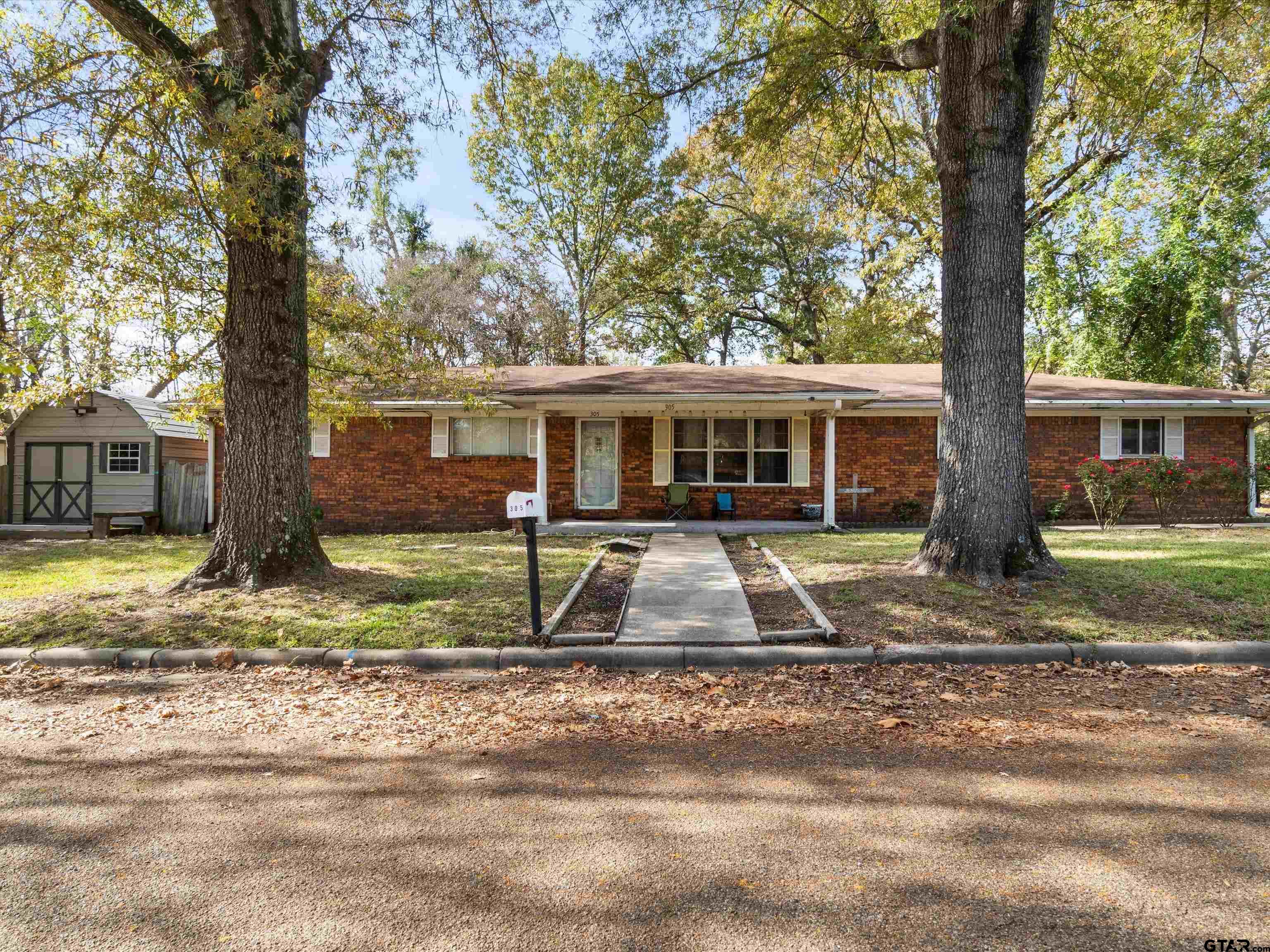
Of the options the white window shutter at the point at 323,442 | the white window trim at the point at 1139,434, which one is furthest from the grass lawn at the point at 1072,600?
the white window shutter at the point at 323,442

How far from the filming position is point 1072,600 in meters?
6.03

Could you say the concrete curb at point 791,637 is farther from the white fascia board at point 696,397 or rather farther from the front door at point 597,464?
the front door at point 597,464

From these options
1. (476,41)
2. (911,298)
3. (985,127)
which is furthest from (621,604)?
(911,298)

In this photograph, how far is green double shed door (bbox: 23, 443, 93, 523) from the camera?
1733 cm

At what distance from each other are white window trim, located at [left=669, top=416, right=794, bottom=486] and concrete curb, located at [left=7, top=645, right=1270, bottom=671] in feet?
30.2

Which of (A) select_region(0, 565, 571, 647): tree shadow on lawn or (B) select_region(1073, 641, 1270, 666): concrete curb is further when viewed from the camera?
(A) select_region(0, 565, 571, 647): tree shadow on lawn

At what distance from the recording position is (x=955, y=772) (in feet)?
10.4

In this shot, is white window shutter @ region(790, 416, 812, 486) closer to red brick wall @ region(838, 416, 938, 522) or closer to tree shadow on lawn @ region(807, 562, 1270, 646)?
red brick wall @ region(838, 416, 938, 522)

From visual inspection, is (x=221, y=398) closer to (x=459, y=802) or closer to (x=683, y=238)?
(x=459, y=802)

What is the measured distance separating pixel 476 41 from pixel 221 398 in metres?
5.70

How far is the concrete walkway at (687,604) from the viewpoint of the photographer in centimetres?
545

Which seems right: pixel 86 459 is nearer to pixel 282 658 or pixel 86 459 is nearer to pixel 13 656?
pixel 13 656

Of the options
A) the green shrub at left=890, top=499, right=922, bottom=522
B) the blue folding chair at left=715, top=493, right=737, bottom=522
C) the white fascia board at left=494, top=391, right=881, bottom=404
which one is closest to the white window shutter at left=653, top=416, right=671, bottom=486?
the blue folding chair at left=715, top=493, right=737, bottom=522

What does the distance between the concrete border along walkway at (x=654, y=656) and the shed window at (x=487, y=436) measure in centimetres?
952
